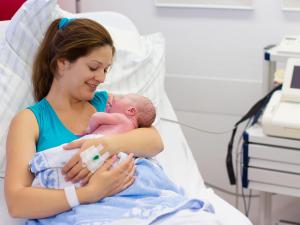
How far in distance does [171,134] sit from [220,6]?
72 cm

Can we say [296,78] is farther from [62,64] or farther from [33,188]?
[33,188]

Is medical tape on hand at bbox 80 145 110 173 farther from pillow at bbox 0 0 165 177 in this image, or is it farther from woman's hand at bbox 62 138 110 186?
pillow at bbox 0 0 165 177

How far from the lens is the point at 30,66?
5.78ft

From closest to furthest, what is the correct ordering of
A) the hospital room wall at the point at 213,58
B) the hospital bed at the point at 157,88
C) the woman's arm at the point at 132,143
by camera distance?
the woman's arm at the point at 132,143
the hospital bed at the point at 157,88
the hospital room wall at the point at 213,58

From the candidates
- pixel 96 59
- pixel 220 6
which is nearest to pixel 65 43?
pixel 96 59

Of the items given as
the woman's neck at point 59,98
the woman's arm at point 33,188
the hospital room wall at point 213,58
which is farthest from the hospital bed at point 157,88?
the hospital room wall at point 213,58

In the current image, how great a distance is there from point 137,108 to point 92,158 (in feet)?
0.81

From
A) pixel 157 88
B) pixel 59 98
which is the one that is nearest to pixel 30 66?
pixel 59 98

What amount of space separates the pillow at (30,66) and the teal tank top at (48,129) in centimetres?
10

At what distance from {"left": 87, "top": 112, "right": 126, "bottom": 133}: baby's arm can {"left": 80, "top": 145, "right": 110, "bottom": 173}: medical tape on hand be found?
12 cm

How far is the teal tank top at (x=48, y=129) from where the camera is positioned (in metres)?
1.55

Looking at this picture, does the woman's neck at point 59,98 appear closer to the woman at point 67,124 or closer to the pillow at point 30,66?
the woman at point 67,124

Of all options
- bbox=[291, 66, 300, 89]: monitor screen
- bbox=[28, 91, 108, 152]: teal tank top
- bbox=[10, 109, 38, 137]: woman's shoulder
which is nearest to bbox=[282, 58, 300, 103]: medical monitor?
bbox=[291, 66, 300, 89]: monitor screen

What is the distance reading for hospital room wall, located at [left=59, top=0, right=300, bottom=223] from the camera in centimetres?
248
